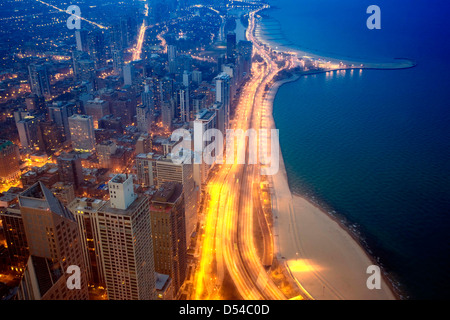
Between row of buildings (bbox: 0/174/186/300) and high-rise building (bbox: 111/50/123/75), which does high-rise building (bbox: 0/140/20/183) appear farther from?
high-rise building (bbox: 111/50/123/75)

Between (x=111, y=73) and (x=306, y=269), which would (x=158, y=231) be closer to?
(x=306, y=269)

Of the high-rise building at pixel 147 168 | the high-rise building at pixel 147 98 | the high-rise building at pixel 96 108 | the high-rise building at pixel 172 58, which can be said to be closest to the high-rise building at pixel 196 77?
the high-rise building at pixel 172 58

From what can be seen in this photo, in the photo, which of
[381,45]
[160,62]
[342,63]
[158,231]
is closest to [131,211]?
[158,231]

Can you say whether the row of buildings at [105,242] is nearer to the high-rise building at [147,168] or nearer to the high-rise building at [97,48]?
the high-rise building at [147,168]

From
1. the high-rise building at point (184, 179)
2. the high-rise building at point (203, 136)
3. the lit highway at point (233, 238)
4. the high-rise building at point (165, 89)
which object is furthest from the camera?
the high-rise building at point (165, 89)

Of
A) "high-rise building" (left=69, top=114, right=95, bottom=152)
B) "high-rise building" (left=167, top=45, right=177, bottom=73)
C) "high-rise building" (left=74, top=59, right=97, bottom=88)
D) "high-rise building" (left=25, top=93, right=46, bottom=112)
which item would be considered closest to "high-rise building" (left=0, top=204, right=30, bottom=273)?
"high-rise building" (left=69, top=114, right=95, bottom=152)

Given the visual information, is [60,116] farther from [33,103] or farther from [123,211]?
[123,211]

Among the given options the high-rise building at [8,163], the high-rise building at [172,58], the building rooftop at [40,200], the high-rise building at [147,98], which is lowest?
the high-rise building at [8,163]
